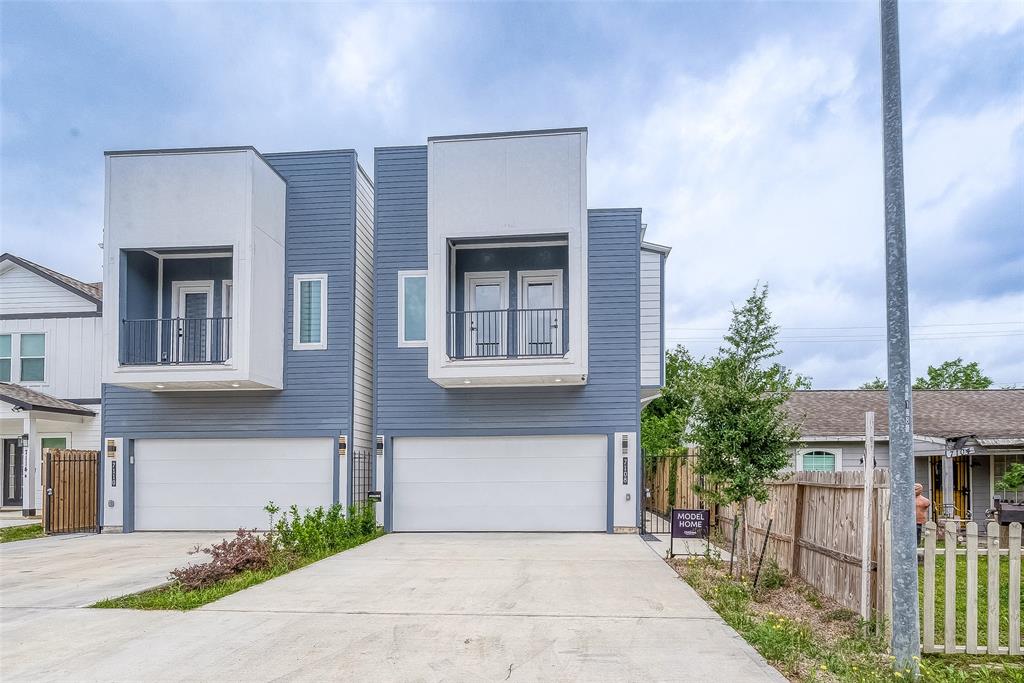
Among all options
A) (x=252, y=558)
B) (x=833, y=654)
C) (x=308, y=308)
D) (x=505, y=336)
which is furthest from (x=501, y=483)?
(x=833, y=654)

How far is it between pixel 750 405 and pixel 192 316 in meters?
13.0

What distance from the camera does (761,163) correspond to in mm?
17891

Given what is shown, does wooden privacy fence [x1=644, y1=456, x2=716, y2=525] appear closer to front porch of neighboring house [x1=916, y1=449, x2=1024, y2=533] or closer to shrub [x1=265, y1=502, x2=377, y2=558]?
front porch of neighboring house [x1=916, y1=449, x2=1024, y2=533]

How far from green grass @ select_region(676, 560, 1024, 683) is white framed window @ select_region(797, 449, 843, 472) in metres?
12.5

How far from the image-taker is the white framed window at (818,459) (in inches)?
795

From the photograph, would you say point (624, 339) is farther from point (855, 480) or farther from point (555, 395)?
point (855, 480)

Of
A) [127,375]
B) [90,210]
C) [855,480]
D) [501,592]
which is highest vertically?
[90,210]

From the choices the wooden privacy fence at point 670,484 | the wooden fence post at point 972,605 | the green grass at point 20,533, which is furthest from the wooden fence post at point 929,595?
the green grass at point 20,533

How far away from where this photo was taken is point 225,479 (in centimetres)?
1692

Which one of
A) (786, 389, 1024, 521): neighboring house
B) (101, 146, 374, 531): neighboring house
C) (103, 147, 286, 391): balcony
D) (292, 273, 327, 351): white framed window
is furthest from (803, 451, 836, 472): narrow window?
(103, 147, 286, 391): balcony

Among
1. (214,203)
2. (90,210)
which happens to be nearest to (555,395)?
(214,203)

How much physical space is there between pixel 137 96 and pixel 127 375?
24.2 ft

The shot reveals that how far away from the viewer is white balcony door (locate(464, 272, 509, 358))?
53.8 ft

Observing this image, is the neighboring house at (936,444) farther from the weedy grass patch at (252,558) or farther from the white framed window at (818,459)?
the weedy grass patch at (252,558)
